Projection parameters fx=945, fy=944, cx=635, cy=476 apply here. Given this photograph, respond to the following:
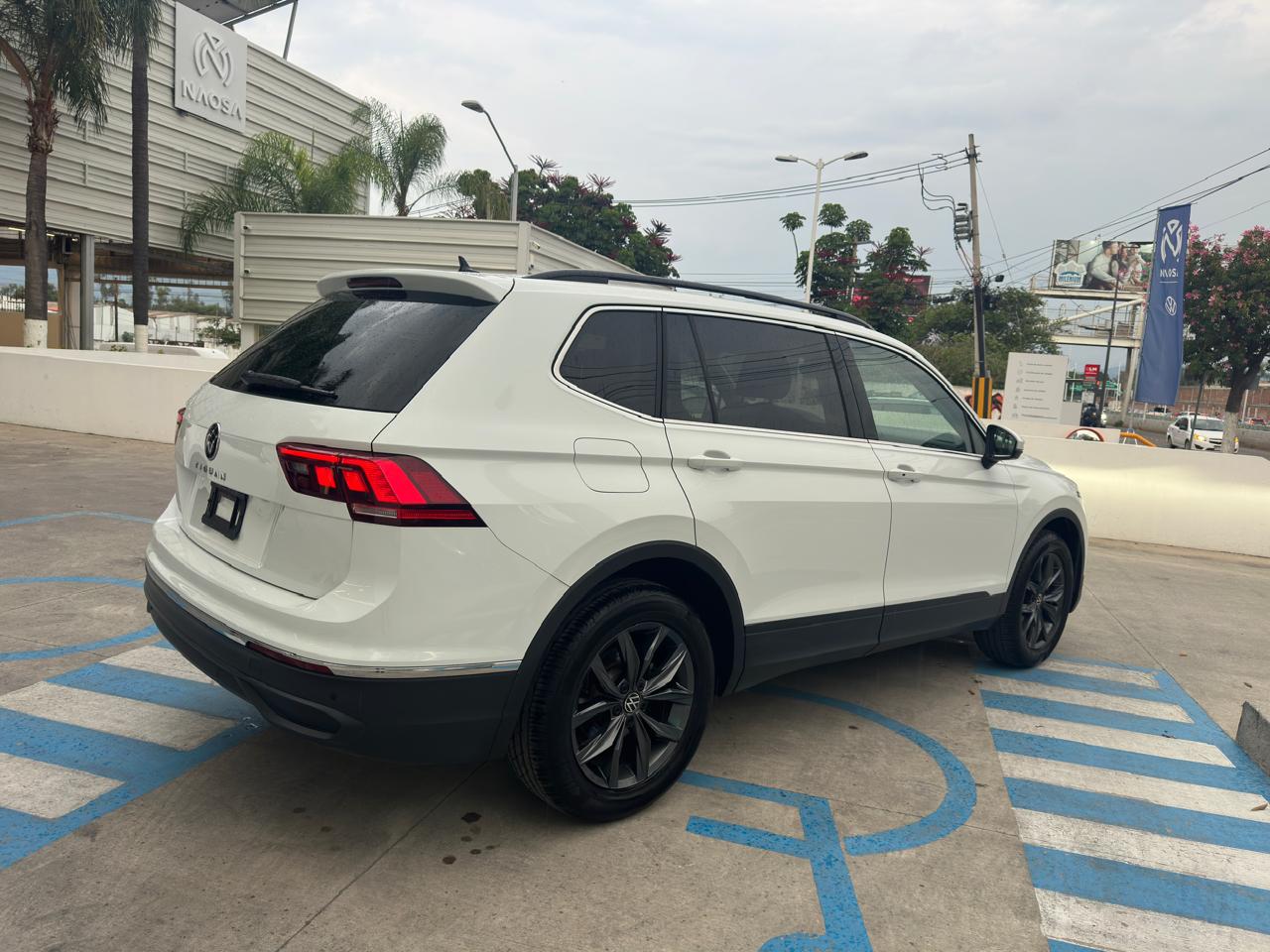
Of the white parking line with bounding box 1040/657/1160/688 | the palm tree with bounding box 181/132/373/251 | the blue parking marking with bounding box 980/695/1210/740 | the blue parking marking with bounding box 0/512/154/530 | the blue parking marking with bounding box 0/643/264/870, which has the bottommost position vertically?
the white parking line with bounding box 1040/657/1160/688

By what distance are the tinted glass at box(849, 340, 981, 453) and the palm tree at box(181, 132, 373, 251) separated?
21.0 meters

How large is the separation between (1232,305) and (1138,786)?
3657 centimetres

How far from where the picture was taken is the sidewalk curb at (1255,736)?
406cm

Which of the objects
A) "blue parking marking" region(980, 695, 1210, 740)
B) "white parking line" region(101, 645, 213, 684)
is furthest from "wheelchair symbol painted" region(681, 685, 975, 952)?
"white parking line" region(101, 645, 213, 684)

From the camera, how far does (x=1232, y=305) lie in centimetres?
3388

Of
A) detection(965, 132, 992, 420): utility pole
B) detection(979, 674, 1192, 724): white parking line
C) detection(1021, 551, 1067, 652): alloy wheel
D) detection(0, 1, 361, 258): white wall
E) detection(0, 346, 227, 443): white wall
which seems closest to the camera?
detection(979, 674, 1192, 724): white parking line

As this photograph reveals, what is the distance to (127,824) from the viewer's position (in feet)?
9.52

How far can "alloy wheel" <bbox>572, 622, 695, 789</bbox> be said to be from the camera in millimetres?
2963

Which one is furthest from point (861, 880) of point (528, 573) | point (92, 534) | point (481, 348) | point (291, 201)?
point (291, 201)

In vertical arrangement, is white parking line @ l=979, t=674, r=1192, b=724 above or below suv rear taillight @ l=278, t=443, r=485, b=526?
below

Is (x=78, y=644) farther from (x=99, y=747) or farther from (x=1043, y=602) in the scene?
(x=1043, y=602)

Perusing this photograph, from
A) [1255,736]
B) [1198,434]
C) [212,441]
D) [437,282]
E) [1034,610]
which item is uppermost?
[437,282]

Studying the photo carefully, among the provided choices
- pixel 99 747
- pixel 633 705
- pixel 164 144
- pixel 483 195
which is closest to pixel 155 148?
pixel 164 144

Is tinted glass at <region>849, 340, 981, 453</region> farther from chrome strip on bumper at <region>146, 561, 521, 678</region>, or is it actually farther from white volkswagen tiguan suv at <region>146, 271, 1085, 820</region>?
chrome strip on bumper at <region>146, 561, 521, 678</region>
